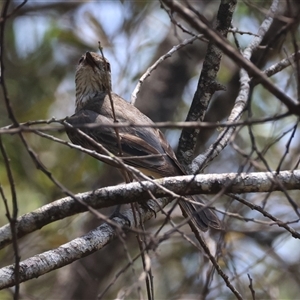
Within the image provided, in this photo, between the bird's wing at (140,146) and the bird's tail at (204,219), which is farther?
the bird's wing at (140,146)

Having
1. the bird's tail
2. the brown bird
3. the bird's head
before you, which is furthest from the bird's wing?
the bird's head

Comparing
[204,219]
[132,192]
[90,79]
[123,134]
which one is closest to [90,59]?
[90,79]

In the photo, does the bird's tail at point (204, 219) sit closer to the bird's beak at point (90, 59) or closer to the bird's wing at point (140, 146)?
the bird's wing at point (140, 146)

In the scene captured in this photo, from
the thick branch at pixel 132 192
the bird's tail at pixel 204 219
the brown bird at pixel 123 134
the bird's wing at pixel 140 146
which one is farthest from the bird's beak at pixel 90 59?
the thick branch at pixel 132 192

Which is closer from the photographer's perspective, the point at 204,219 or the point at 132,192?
the point at 132,192

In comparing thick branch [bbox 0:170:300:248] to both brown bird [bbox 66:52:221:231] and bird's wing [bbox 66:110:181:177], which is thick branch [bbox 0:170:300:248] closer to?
brown bird [bbox 66:52:221:231]

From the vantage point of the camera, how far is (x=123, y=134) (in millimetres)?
5547

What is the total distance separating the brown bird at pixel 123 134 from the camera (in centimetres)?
490

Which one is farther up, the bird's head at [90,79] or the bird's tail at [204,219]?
the bird's head at [90,79]

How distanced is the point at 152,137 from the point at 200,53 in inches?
154

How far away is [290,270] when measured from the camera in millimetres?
7391

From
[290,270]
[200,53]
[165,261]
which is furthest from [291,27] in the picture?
[200,53]

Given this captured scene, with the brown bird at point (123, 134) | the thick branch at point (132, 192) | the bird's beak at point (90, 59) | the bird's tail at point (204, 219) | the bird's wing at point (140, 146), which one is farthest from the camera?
the bird's beak at point (90, 59)

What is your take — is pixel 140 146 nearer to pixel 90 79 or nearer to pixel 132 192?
pixel 90 79
